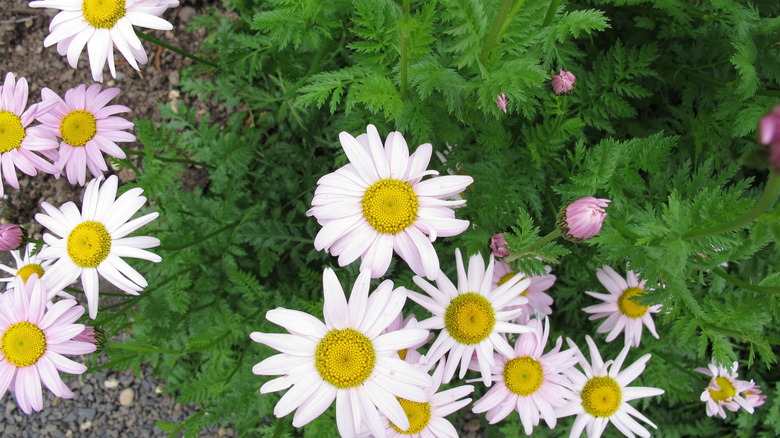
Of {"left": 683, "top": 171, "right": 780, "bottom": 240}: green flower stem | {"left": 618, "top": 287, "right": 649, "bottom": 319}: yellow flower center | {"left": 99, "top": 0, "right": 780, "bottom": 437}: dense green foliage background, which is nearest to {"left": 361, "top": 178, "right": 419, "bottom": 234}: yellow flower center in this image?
{"left": 99, "top": 0, "right": 780, "bottom": 437}: dense green foliage background

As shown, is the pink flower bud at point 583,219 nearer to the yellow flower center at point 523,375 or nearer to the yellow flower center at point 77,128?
the yellow flower center at point 523,375

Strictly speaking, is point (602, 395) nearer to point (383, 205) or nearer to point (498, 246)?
point (498, 246)

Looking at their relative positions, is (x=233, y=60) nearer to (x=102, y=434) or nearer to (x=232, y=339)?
(x=232, y=339)

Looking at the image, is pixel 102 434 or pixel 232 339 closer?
pixel 232 339

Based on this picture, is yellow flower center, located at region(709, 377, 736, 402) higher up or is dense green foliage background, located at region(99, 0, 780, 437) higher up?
dense green foliage background, located at region(99, 0, 780, 437)

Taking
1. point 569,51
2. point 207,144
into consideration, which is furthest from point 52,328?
point 569,51

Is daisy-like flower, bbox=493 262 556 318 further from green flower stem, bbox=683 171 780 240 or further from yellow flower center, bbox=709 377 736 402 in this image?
yellow flower center, bbox=709 377 736 402

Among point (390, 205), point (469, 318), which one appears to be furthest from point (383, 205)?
point (469, 318)

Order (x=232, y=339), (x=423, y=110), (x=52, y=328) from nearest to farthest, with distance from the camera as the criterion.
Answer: (x=52, y=328)
(x=423, y=110)
(x=232, y=339)
